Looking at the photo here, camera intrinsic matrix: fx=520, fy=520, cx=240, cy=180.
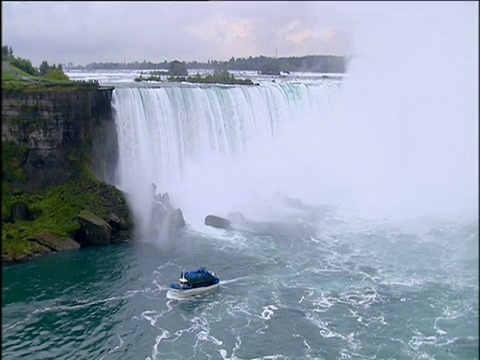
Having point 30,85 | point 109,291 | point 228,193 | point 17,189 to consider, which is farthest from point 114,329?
point 228,193

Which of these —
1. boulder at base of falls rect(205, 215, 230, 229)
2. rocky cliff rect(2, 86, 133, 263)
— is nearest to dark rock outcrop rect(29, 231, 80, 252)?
rocky cliff rect(2, 86, 133, 263)

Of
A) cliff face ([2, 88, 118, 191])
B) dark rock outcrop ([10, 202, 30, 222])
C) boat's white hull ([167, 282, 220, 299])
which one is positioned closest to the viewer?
boat's white hull ([167, 282, 220, 299])

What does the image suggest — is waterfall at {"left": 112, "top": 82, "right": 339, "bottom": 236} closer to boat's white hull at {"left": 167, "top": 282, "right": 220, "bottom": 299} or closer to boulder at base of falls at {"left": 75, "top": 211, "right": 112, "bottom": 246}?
boulder at base of falls at {"left": 75, "top": 211, "right": 112, "bottom": 246}

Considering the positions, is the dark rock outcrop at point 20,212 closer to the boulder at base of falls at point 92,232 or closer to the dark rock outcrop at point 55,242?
the dark rock outcrop at point 55,242

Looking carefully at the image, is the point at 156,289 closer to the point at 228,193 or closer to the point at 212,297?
the point at 212,297

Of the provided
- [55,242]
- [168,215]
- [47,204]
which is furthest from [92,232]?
[168,215]

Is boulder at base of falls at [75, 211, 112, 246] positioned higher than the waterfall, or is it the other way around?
the waterfall

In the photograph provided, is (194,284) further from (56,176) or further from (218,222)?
(56,176)

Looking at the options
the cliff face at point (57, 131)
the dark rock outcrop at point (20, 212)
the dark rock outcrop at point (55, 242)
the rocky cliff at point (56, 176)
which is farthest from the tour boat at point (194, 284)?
the cliff face at point (57, 131)
